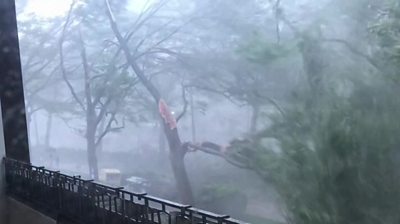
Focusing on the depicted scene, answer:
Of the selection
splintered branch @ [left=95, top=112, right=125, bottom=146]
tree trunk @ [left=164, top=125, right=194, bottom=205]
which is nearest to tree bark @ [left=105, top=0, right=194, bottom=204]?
tree trunk @ [left=164, top=125, right=194, bottom=205]

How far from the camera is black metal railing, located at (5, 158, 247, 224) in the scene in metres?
1.35

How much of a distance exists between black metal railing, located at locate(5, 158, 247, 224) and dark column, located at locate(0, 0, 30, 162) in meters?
0.09

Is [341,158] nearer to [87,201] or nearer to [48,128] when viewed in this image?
[87,201]

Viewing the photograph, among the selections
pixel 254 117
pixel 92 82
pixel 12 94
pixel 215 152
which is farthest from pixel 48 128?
pixel 254 117

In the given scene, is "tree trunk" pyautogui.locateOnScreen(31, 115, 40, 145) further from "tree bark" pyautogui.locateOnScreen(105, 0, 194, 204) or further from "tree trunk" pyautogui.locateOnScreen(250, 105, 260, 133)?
"tree trunk" pyautogui.locateOnScreen(250, 105, 260, 133)

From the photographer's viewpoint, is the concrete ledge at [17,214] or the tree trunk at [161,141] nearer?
the tree trunk at [161,141]

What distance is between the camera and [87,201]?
171 centimetres

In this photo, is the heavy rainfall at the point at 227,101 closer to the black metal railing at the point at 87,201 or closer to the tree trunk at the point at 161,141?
the tree trunk at the point at 161,141

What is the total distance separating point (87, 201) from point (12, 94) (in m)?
0.94

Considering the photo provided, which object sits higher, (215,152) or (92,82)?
(92,82)

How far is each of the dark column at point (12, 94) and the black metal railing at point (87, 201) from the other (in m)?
0.09

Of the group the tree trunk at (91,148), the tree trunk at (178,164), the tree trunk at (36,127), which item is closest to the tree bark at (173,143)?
the tree trunk at (178,164)

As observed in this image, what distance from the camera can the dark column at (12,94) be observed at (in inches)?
91.8

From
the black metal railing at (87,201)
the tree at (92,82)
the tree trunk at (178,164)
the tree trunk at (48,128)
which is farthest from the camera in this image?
the tree trunk at (48,128)
